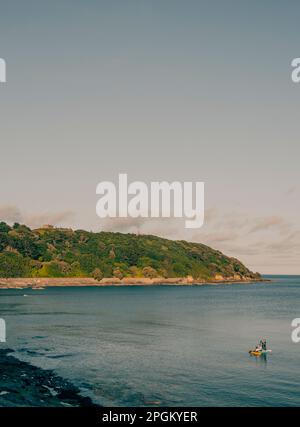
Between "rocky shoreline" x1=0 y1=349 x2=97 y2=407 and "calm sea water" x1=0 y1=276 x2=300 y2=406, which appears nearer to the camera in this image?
"rocky shoreline" x1=0 y1=349 x2=97 y2=407

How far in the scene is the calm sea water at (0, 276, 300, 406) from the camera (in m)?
63.3

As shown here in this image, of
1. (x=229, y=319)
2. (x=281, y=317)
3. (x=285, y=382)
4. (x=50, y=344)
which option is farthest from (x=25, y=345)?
(x=281, y=317)

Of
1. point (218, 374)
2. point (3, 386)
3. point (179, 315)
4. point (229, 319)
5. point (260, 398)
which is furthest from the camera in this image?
point (179, 315)

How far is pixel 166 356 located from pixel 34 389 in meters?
31.4

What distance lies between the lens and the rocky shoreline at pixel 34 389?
5850 centimetres

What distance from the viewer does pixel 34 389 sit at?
6431 centimetres

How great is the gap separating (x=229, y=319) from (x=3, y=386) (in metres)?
100

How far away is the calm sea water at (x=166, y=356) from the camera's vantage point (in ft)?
208

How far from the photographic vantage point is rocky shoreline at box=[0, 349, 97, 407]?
58.5 meters

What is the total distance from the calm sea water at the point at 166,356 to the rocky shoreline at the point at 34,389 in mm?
2204

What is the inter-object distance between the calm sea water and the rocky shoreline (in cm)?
220

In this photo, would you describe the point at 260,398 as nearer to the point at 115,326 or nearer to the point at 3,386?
the point at 3,386

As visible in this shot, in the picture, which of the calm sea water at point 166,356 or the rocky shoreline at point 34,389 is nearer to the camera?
the rocky shoreline at point 34,389

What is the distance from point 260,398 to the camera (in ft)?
200
